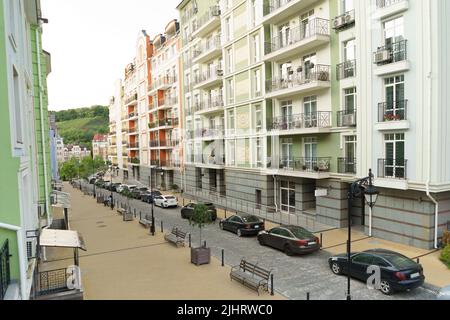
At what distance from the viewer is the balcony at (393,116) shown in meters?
17.0

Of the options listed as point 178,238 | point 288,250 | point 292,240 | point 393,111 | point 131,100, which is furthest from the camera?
point 131,100

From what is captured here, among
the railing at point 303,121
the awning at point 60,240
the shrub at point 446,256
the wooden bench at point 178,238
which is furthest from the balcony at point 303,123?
the awning at point 60,240

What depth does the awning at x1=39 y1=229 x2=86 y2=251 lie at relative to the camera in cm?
1213

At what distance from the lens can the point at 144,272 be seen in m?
14.7

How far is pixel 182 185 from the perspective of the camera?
44281 mm

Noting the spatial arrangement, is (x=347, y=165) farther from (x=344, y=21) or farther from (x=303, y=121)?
(x=344, y=21)

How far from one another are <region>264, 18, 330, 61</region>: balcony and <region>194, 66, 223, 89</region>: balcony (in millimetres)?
8537

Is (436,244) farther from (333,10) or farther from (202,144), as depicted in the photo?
(202,144)

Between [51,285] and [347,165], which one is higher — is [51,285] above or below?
below

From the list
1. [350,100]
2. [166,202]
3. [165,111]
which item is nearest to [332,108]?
[350,100]

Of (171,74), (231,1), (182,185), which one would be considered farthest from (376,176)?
(171,74)

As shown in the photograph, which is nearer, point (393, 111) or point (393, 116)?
point (393, 116)

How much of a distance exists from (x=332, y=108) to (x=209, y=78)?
56.0 feet
